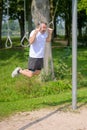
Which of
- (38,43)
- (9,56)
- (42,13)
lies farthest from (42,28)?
(9,56)

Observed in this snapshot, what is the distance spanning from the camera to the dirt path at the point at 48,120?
294 inches

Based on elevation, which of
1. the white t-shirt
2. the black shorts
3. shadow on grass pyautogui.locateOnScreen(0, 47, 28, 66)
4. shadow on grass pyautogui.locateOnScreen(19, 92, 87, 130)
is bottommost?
shadow on grass pyautogui.locateOnScreen(0, 47, 28, 66)

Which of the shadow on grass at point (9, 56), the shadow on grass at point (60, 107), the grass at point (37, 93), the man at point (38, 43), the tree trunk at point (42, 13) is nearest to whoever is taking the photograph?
the shadow on grass at point (60, 107)

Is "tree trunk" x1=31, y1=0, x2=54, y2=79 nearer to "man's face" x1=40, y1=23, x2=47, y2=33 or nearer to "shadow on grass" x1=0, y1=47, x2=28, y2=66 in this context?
"man's face" x1=40, y1=23, x2=47, y2=33

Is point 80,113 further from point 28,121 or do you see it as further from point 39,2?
point 39,2

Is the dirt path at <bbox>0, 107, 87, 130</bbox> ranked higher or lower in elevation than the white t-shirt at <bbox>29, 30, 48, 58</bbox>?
lower

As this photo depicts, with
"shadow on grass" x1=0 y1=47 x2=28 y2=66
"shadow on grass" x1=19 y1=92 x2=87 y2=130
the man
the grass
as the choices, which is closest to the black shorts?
the man

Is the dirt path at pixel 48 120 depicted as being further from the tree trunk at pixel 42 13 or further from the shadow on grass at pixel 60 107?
the tree trunk at pixel 42 13

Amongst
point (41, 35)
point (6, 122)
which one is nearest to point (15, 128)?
point (6, 122)

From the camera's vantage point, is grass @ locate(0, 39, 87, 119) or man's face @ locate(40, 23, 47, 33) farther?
grass @ locate(0, 39, 87, 119)

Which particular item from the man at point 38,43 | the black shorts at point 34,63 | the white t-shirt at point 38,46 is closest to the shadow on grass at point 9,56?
A: the black shorts at point 34,63

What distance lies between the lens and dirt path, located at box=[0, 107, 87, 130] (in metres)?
7.46

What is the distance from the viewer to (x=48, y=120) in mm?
7965

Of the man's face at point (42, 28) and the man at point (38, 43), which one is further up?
the man's face at point (42, 28)
